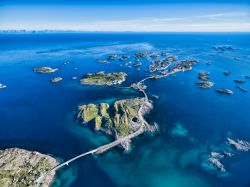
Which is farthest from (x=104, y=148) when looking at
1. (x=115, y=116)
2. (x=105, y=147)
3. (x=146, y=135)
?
(x=115, y=116)

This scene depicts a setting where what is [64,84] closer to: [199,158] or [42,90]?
[42,90]

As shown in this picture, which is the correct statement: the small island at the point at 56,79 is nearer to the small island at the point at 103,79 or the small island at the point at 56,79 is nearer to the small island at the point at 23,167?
the small island at the point at 103,79

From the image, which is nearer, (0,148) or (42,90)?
A: (0,148)

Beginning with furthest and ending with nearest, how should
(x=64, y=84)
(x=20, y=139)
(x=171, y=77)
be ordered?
(x=171, y=77) < (x=64, y=84) < (x=20, y=139)

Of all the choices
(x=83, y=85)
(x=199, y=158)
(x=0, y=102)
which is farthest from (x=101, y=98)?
(x=199, y=158)

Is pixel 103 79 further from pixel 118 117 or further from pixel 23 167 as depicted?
pixel 23 167

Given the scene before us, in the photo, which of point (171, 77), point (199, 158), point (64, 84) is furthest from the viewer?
point (171, 77)
